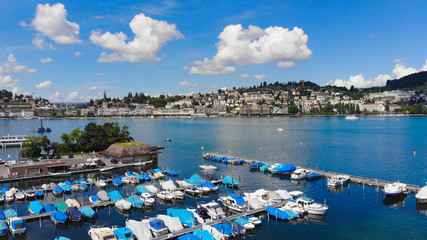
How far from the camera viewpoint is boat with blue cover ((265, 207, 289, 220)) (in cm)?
2055

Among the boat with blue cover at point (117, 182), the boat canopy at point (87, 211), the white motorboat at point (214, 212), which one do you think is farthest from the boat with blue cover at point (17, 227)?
the boat with blue cover at point (117, 182)

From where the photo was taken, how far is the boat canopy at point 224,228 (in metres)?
17.7

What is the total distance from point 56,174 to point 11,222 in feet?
45.9

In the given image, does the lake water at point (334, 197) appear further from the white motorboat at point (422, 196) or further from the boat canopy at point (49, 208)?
Answer: the boat canopy at point (49, 208)

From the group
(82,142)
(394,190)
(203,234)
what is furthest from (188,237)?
(82,142)

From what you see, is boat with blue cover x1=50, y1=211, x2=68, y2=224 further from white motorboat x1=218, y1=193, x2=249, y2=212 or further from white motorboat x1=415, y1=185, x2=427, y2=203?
white motorboat x1=415, y1=185, x2=427, y2=203

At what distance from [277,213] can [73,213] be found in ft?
42.8

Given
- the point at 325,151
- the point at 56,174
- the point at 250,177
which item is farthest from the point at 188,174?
the point at 325,151

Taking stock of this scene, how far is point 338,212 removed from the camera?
73.8ft

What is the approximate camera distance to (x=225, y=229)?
701 inches

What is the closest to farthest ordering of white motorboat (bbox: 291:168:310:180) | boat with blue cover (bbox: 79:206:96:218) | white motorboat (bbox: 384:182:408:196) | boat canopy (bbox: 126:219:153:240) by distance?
1. boat canopy (bbox: 126:219:153:240)
2. boat with blue cover (bbox: 79:206:96:218)
3. white motorboat (bbox: 384:182:408:196)
4. white motorboat (bbox: 291:168:310:180)

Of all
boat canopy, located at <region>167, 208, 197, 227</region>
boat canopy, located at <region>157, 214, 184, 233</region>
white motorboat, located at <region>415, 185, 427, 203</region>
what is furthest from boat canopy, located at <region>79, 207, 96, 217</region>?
white motorboat, located at <region>415, 185, 427, 203</region>

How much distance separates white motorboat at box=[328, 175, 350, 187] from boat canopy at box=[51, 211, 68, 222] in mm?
21898

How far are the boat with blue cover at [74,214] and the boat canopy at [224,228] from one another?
8.74 meters
